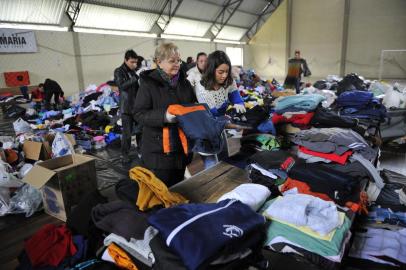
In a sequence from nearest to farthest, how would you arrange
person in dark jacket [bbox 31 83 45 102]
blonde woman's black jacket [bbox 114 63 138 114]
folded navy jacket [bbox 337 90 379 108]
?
folded navy jacket [bbox 337 90 379 108], blonde woman's black jacket [bbox 114 63 138 114], person in dark jacket [bbox 31 83 45 102]

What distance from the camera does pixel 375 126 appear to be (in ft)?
9.59

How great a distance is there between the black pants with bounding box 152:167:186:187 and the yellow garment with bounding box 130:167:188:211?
0.39m

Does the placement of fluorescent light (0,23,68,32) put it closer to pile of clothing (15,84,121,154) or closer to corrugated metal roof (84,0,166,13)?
corrugated metal roof (84,0,166,13)

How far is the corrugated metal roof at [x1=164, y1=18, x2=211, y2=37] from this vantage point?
12.5m

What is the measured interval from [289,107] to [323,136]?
2.23ft

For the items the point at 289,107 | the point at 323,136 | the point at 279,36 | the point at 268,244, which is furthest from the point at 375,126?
the point at 279,36

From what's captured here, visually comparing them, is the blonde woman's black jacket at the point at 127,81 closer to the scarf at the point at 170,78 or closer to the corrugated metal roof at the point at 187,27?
the scarf at the point at 170,78

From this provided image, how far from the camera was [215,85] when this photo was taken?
7.72 feet

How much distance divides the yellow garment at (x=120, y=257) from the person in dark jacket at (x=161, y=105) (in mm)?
703

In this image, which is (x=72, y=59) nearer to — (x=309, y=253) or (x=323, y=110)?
(x=323, y=110)

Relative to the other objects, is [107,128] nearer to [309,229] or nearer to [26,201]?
[26,201]

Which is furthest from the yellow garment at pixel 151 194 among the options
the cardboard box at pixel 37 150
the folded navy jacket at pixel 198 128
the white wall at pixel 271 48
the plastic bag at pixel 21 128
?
the white wall at pixel 271 48

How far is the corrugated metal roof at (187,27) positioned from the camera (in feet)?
41.1

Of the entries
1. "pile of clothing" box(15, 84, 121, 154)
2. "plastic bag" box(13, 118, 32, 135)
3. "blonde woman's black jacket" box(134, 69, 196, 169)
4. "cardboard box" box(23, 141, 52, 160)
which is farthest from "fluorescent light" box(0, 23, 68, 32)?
"blonde woman's black jacket" box(134, 69, 196, 169)
